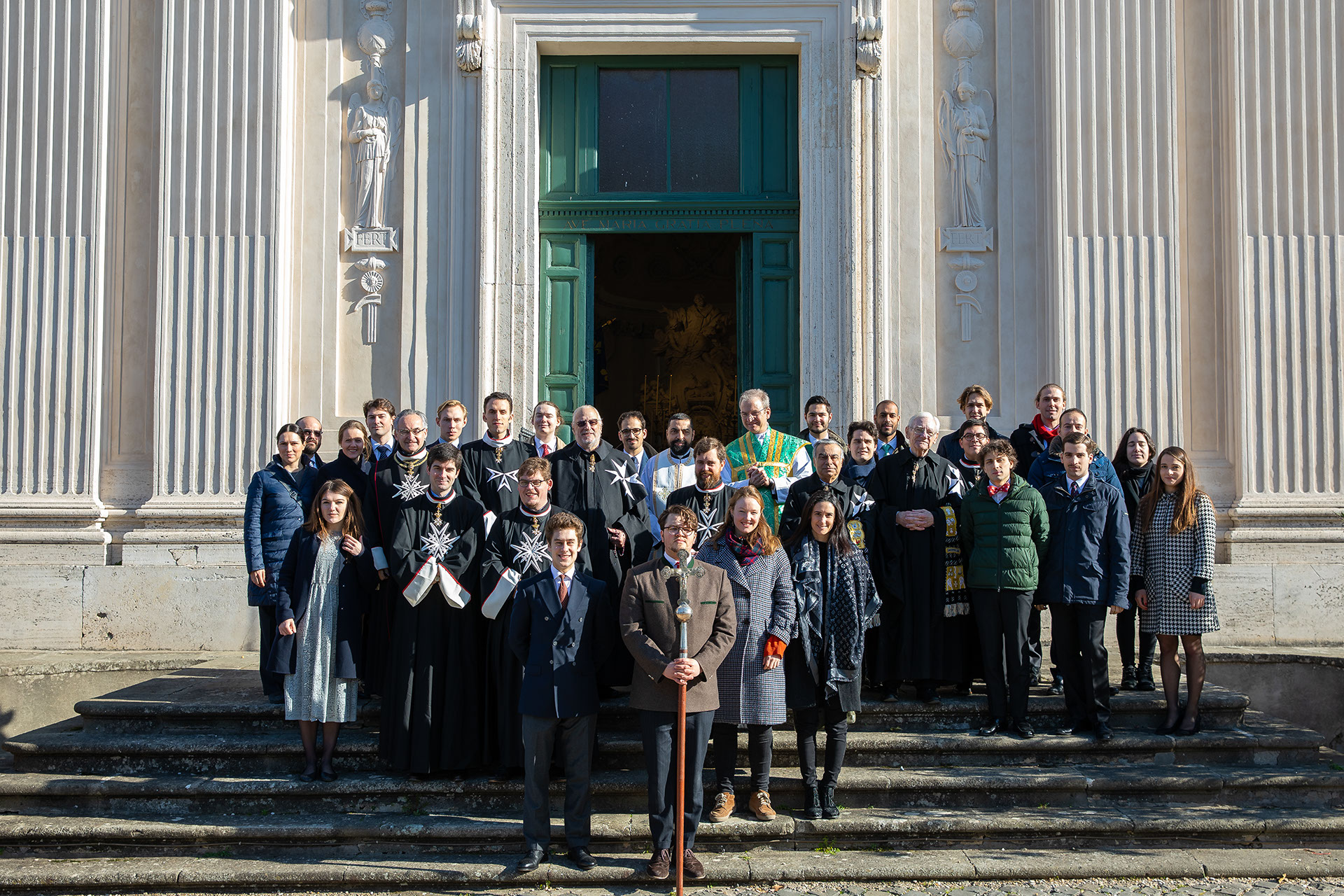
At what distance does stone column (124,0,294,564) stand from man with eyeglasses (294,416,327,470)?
2.03 metres

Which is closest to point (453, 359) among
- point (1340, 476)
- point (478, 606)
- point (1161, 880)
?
point (478, 606)

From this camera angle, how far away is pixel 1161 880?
6.02 m

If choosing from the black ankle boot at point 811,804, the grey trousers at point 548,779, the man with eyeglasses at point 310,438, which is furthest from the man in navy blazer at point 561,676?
the man with eyeglasses at point 310,438

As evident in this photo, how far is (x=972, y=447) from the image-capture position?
7719 mm

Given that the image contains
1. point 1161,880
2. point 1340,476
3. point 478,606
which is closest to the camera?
point 1161,880

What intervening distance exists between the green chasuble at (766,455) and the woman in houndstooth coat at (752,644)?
3.71 ft

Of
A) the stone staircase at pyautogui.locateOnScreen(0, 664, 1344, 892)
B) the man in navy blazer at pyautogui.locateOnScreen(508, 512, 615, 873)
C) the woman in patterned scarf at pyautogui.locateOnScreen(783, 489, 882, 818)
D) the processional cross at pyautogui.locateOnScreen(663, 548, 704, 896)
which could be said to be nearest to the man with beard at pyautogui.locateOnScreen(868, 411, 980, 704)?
the stone staircase at pyautogui.locateOnScreen(0, 664, 1344, 892)

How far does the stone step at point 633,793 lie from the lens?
6.65 meters

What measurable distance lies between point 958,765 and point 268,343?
6.63 metres

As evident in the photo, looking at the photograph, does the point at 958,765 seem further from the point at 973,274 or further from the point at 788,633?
the point at 973,274

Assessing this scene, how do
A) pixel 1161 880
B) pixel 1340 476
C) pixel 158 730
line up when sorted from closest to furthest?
pixel 1161 880
pixel 158 730
pixel 1340 476

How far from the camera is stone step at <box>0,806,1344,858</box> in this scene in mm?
6336

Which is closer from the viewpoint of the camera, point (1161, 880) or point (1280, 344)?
point (1161, 880)

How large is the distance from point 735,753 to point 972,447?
265 cm
